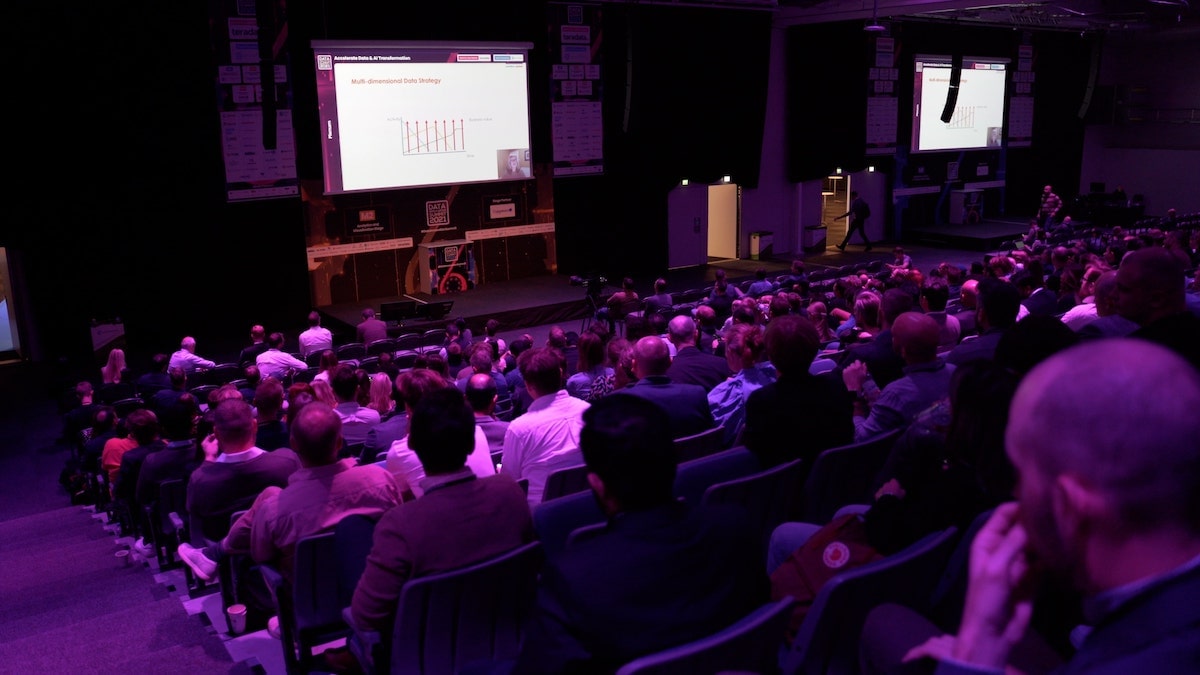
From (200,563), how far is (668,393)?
2.26 meters

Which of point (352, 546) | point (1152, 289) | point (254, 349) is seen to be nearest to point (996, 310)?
point (1152, 289)

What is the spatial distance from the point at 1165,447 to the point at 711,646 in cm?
106

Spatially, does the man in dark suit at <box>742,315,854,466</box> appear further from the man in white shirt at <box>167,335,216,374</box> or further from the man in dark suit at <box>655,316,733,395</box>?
the man in white shirt at <box>167,335,216,374</box>

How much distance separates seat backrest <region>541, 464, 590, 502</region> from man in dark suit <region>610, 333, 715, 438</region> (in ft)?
1.99

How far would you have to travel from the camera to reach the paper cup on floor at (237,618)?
3850 millimetres

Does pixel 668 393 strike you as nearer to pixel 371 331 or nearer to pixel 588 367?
pixel 588 367

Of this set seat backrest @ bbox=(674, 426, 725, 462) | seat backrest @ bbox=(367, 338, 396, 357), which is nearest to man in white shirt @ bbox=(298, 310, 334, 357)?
seat backrest @ bbox=(367, 338, 396, 357)

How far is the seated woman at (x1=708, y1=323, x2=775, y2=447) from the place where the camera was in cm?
459

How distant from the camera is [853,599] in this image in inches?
85.4

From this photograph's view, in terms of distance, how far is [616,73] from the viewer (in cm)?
1560

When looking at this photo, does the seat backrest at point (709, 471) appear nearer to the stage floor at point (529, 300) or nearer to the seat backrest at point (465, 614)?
the seat backrest at point (465, 614)

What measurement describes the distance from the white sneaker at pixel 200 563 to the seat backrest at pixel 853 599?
2.83 m

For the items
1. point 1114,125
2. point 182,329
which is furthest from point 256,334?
point 1114,125

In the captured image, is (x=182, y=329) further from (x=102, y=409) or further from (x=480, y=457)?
(x=480, y=457)
